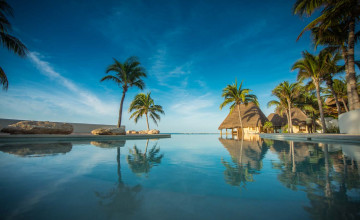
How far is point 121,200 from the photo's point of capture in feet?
5.60

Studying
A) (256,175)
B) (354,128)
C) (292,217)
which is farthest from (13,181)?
(354,128)

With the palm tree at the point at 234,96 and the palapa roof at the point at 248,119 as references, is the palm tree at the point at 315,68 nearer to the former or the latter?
the palm tree at the point at 234,96

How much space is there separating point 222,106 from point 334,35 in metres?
15.1

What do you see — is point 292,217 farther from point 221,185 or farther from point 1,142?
point 1,142

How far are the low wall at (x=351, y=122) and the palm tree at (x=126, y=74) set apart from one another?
18303 mm

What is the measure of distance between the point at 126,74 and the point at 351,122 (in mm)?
19608

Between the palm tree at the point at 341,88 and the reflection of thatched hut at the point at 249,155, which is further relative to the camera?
the palm tree at the point at 341,88

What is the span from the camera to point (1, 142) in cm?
799

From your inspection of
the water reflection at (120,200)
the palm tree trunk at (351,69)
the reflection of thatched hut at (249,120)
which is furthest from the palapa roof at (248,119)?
the water reflection at (120,200)

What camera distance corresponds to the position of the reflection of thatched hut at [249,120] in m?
25.9

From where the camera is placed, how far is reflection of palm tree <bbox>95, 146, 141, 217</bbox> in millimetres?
1490

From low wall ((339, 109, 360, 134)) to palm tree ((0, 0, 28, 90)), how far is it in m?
21.5

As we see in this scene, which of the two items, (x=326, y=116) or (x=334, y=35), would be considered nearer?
(x=334, y=35)

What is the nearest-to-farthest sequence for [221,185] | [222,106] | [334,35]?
[221,185] → [334,35] → [222,106]
